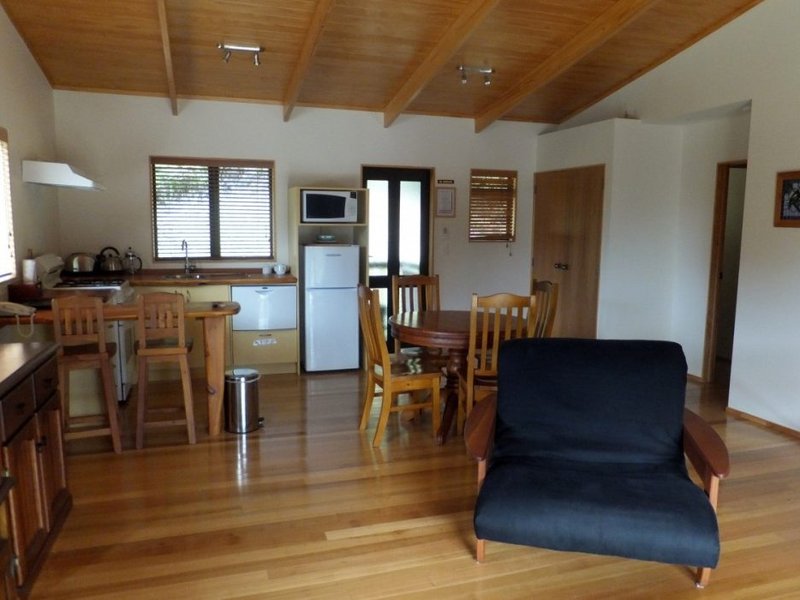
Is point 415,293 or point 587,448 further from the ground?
point 415,293

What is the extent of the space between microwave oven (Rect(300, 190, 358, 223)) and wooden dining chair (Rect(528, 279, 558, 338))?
6.84 ft

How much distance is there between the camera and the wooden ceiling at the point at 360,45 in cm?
424

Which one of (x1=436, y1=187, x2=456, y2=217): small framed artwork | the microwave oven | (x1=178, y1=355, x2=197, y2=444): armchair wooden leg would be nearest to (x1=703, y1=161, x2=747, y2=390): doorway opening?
(x1=436, y1=187, x2=456, y2=217): small framed artwork

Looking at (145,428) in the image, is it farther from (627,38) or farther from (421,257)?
(627,38)

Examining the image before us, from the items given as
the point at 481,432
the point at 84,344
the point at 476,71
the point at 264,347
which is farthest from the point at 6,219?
the point at 476,71

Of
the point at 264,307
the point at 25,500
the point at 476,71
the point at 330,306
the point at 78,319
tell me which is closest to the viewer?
the point at 25,500

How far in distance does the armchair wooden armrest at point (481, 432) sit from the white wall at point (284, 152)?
3.61 meters

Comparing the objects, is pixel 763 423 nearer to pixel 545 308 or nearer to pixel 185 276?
pixel 545 308

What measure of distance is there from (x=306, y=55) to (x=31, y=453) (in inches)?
133

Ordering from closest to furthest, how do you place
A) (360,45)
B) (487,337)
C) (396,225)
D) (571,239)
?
(487,337)
(360,45)
(571,239)
(396,225)

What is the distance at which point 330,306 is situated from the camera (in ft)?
18.1

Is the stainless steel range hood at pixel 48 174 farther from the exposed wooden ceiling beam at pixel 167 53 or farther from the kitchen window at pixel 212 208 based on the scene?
the kitchen window at pixel 212 208

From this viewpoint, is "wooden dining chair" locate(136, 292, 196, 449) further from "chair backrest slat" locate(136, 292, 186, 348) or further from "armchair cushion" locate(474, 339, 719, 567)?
"armchair cushion" locate(474, 339, 719, 567)

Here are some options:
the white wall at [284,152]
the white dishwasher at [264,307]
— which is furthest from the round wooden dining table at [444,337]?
the white wall at [284,152]
